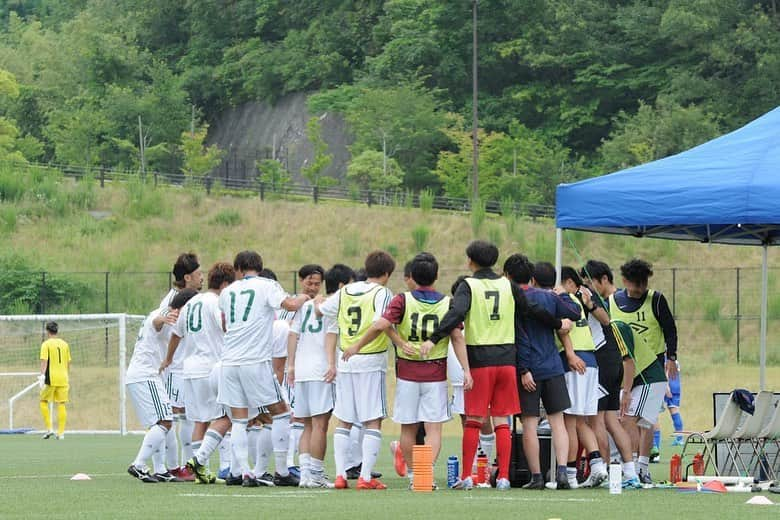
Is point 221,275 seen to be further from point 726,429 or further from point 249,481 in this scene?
point 726,429

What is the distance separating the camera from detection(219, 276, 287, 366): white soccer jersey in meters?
12.8

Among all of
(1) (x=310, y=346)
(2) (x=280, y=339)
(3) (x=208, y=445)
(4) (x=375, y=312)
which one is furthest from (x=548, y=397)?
(2) (x=280, y=339)

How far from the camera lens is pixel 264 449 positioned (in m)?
13.3

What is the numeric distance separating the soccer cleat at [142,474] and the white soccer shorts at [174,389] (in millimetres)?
738

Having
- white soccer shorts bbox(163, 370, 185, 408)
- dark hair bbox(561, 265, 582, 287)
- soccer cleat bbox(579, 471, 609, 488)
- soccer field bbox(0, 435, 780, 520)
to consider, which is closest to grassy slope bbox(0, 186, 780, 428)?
white soccer shorts bbox(163, 370, 185, 408)

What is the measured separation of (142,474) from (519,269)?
393 centimetres

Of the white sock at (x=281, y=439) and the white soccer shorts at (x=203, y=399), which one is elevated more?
the white soccer shorts at (x=203, y=399)

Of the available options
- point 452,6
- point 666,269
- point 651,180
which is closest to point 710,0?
point 452,6

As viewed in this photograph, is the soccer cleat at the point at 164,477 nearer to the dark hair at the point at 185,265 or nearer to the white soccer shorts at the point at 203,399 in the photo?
the white soccer shorts at the point at 203,399

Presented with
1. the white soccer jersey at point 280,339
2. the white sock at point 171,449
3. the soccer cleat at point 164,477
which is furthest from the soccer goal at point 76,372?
the soccer cleat at point 164,477

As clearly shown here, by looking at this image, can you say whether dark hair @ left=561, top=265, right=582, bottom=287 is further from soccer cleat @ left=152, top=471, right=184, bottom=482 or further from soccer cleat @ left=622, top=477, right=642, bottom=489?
soccer cleat @ left=152, top=471, right=184, bottom=482

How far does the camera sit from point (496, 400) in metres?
12.4

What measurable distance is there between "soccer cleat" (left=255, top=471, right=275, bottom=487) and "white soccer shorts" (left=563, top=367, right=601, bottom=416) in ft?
Result: 8.63

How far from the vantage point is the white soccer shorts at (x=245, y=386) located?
12891mm
